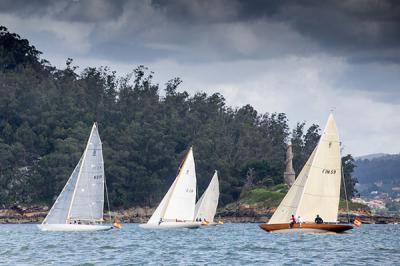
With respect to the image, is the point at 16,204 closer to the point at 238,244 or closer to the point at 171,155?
the point at 171,155

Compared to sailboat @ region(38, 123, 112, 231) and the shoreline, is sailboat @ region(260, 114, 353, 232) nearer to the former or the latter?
sailboat @ region(38, 123, 112, 231)

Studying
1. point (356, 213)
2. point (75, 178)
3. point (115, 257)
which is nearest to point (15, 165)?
point (356, 213)

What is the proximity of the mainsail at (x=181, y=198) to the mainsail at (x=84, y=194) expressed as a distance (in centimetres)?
917

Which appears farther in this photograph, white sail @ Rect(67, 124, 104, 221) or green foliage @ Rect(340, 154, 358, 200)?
green foliage @ Rect(340, 154, 358, 200)

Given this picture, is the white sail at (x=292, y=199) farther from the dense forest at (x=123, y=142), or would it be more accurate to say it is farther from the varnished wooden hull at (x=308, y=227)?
the dense forest at (x=123, y=142)

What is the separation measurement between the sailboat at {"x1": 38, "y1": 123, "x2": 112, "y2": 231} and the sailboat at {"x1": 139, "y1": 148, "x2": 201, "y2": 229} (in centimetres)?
922

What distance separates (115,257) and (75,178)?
27995 millimetres

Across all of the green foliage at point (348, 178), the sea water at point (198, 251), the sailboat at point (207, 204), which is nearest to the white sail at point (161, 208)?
the sea water at point (198, 251)

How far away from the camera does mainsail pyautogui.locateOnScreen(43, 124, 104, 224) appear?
275 feet

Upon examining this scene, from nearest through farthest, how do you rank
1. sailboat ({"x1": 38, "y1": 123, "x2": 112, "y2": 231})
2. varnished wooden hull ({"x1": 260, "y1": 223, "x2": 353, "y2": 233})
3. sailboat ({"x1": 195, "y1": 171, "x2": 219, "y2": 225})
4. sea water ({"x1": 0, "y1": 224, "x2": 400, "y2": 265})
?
sea water ({"x1": 0, "y1": 224, "x2": 400, "y2": 265}), varnished wooden hull ({"x1": 260, "y1": 223, "x2": 353, "y2": 233}), sailboat ({"x1": 38, "y1": 123, "x2": 112, "y2": 231}), sailboat ({"x1": 195, "y1": 171, "x2": 219, "y2": 225})

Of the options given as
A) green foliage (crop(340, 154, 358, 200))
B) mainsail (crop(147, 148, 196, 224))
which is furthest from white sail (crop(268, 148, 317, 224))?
green foliage (crop(340, 154, 358, 200))

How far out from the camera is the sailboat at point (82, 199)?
8362 cm

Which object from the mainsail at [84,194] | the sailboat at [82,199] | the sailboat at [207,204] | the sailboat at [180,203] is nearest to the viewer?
the sailboat at [82,199]

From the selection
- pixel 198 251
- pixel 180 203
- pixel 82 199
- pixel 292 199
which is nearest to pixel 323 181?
pixel 292 199
